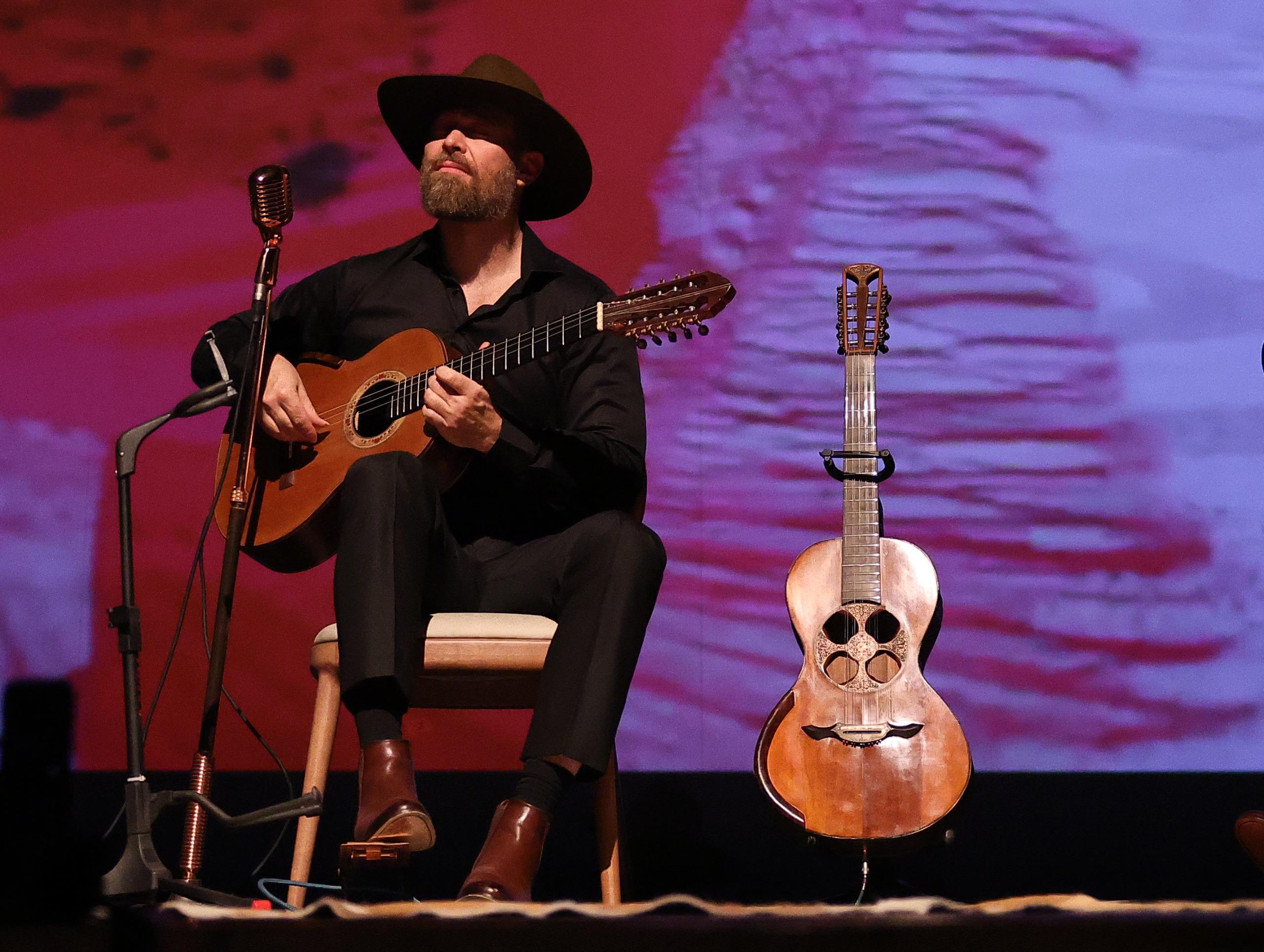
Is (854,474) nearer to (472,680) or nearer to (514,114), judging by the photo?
(472,680)

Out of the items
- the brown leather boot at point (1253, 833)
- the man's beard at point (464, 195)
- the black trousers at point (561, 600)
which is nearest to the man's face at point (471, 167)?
the man's beard at point (464, 195)

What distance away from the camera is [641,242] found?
3.32 metres

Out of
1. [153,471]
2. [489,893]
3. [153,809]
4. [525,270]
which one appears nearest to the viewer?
[489,893]

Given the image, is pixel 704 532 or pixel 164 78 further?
pixel 164 78

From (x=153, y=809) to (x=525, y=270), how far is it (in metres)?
1.23

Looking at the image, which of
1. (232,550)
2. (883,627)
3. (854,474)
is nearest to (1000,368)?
(854,474)

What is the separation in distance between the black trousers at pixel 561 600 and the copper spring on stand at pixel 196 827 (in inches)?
8.4

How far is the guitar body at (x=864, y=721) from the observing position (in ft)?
6.87

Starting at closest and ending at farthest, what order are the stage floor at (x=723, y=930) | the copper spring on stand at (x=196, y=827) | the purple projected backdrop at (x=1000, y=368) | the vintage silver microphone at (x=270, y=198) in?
the stage floor at (x=723, y=930), the copper spring on stand at (x=196, y=827), the vintage silver microphone at (x=270, y=198), the purple projected backdrop at (x=1000, y=368)

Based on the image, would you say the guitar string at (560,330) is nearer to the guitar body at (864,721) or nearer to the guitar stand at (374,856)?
the guitar body at (864,721)

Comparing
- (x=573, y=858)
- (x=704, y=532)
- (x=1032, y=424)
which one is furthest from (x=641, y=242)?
(x=573, y=858)

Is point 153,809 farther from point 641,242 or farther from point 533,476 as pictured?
point 641,242

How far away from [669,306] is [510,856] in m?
0.87

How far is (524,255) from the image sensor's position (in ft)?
8.49
